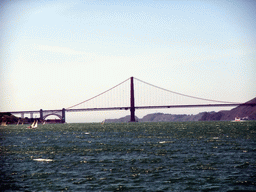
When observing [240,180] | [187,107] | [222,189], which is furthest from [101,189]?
[187,107]

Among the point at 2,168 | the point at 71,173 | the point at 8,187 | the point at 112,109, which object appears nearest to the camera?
the point at 8,187

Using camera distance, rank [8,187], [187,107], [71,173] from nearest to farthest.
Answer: [8,187]
[71,173]
[187,107]

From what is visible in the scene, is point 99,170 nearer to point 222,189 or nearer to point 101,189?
point 101,189

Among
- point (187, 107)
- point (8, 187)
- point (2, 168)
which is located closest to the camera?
point (8, 187)

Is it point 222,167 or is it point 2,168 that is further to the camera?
point 2,168

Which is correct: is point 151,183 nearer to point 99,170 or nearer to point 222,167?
point 99,170

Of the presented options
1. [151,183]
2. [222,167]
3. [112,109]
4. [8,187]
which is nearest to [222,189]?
[151,183]

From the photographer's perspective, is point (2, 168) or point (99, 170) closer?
point (99, 170)

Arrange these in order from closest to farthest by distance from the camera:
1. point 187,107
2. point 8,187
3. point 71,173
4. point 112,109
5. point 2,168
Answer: point 8,187 → point 71,173 → point 2,168 → point 187,107 → point 112,109
